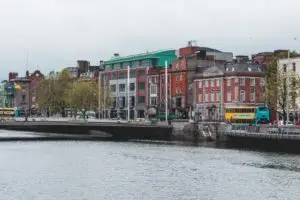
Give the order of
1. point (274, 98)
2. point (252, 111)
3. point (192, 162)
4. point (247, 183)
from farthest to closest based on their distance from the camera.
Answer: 1. point (252, 111)
2. point (274, 98)
3. point (192, 162)
4. point (247, 183)

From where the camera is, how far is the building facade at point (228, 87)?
142 m

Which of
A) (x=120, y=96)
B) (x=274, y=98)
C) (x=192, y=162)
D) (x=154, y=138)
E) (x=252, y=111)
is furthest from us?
(x=120, y=96)

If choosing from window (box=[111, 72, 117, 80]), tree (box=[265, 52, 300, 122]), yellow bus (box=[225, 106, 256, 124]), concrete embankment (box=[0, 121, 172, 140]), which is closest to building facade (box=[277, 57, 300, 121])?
yellow bus (box=[225, 106, 256, 124])

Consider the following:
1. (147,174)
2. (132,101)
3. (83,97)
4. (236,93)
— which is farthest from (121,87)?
(147,174)

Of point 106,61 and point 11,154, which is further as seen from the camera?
point 106,61

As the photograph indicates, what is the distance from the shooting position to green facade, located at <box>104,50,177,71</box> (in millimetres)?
176750

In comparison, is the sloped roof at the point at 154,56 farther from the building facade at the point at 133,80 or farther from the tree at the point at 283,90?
the tree at the point at 283,90

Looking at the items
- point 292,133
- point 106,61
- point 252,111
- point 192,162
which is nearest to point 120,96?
point 106,61

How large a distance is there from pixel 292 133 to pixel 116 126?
39182mm

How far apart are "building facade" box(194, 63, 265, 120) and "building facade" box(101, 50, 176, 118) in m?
21.8

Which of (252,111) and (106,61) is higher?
(106,61)

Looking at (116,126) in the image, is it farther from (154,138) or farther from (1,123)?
(1,123)

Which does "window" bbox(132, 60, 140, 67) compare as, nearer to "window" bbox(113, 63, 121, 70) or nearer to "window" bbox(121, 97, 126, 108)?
"window" bbox(113, 63, 121, 70)

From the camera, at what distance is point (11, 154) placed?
3438 inches
